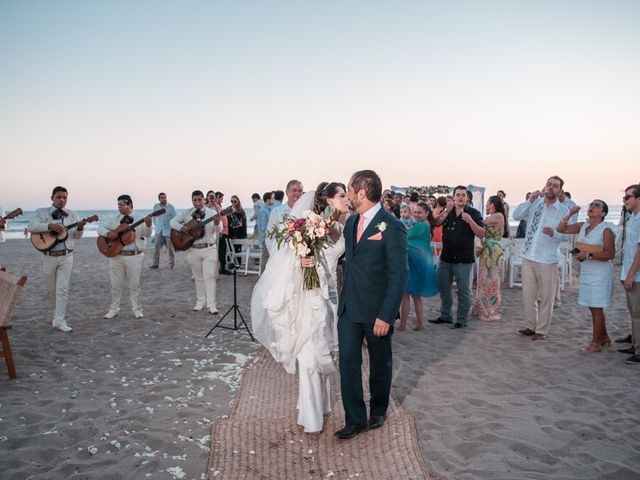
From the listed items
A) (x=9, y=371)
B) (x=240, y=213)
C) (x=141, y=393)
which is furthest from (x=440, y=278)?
(x=240, y=213)

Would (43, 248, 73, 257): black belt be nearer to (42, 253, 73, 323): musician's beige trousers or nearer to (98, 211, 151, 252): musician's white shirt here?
(42, 253, 73, 323): musician's beige trousers

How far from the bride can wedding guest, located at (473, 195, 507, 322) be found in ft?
14.8

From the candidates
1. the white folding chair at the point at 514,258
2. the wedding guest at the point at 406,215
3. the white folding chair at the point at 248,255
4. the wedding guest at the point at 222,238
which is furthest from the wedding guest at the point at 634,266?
the wedding guest at the point at 222,238

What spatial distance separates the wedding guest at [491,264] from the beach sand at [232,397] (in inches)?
13.3

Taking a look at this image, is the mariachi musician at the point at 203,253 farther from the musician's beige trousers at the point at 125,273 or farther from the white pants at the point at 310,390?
the white pants at the point at 310,390

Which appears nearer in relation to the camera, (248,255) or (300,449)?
(300,449)

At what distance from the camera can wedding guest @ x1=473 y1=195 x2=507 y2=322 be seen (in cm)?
799

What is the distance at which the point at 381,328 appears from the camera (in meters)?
3.64

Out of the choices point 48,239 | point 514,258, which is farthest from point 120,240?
point 514,258

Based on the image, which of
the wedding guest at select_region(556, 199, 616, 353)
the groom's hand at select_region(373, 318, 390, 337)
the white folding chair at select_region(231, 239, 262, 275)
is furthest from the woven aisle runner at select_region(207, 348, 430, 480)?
the white folding chair at select_region(231, 239, 262, 275)

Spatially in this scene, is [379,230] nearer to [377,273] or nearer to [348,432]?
[377,273]

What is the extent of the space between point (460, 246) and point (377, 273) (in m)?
4.26

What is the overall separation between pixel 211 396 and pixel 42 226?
177 inches

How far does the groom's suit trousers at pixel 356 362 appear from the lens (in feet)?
12.7
